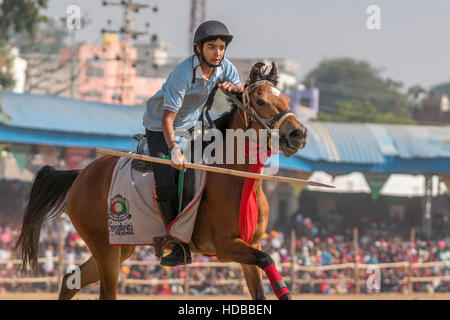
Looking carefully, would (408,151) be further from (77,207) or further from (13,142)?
(77,207)

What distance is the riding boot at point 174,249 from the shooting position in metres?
6.46

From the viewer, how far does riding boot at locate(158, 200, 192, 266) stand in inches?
255

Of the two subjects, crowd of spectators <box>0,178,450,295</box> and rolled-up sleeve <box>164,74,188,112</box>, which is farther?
crowd of spectators <box>0,178,450,295</box>

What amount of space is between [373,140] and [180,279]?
1341cm

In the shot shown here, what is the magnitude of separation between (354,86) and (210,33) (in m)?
80.8

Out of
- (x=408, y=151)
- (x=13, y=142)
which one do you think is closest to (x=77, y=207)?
(x=13, y=142)

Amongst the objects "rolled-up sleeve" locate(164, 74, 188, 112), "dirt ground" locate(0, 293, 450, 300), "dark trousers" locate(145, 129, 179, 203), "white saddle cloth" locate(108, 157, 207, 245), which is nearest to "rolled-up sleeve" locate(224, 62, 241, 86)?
"rolled-up sleeve" locate(164, 74, 188, 112)

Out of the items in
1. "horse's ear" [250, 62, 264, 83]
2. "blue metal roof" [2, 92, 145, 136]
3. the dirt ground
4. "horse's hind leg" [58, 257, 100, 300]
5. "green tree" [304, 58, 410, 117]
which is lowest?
the dirt ground

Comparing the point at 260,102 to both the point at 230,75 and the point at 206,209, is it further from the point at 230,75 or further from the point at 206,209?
the point at 206,209

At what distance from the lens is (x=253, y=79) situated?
6.29m

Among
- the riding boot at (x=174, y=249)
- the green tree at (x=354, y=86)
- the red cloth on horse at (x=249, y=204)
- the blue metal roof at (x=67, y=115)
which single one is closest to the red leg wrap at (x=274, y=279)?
the red cloth on horse at (x=249, y=204)

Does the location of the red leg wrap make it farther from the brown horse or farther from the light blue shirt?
the light blue shirt

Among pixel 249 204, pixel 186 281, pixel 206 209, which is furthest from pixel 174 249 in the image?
pixel 186 281
